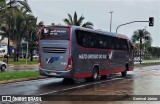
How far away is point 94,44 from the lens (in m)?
24.4

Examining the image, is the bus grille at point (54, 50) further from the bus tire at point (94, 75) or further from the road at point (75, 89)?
the bus tire at point (94, 75)

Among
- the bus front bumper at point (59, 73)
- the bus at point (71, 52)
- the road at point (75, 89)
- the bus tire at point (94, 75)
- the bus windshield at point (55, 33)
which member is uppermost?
the bus windshield at point (55, 33)

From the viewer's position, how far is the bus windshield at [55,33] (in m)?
21.3

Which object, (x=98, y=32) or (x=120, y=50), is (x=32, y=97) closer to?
(x=98, y=32)

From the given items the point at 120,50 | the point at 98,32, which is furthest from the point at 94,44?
the point at 120,50

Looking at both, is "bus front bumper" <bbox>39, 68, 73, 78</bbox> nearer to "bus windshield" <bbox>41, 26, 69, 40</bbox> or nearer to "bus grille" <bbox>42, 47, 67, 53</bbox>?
"bus grille" <bbox>42, 47, 67, 53</bbox>

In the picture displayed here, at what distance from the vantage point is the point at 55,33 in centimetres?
2161

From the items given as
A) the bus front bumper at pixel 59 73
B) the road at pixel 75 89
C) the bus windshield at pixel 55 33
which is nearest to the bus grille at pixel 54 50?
the bus windshield at pixel 55 33

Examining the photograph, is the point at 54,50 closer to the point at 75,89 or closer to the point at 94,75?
the point at 75,89

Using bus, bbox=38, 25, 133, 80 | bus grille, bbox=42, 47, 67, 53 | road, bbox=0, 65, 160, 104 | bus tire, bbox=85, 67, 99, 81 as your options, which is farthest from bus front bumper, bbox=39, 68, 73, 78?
bus tire, bbox=85, 67, 99, 81

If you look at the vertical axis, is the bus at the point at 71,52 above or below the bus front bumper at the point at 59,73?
above

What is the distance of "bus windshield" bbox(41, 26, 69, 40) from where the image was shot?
21.3m

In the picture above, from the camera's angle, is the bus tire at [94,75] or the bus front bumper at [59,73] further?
the bus tire at [94,75]

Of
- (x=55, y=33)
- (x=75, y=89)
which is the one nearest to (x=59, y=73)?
(x=55, y=33)
